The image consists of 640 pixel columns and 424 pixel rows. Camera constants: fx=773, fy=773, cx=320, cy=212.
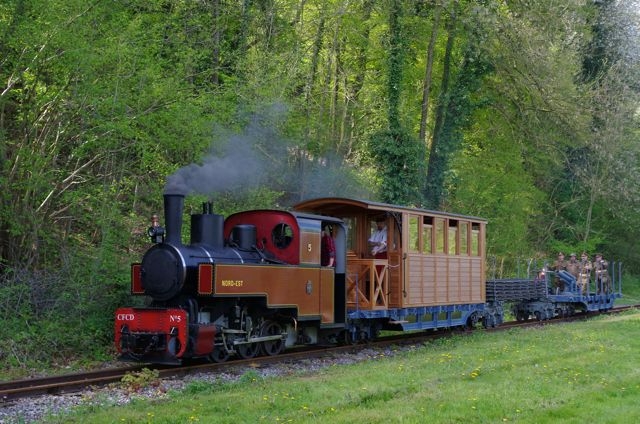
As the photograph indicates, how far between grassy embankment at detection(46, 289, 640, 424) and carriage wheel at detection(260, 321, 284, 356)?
171 cm

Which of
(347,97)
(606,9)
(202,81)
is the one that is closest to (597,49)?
(606,9)

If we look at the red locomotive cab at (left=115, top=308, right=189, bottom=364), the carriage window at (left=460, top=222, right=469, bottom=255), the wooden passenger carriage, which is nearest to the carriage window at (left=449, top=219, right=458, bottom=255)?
the wooden passenger carriage

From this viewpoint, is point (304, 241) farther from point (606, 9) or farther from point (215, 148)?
point (606, 9)

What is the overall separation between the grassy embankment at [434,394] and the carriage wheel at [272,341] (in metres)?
1.71

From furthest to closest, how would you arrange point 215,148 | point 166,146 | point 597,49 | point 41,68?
point 597,49
point 215,148
point 166,146
point 41,68

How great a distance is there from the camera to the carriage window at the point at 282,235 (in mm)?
13594

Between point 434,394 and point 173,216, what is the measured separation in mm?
5208

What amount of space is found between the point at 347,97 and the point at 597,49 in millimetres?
15473

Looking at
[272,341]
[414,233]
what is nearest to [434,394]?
[272,341]

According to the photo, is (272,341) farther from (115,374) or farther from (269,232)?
(115,374)

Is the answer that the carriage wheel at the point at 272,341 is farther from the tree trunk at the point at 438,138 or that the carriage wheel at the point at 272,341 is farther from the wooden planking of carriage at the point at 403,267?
the tree trunk at the point at 438,138

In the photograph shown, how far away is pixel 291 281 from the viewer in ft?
43.7

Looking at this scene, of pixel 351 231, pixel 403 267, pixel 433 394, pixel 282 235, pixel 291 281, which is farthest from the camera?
pixel 351 231

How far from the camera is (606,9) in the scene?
35.3 meters
